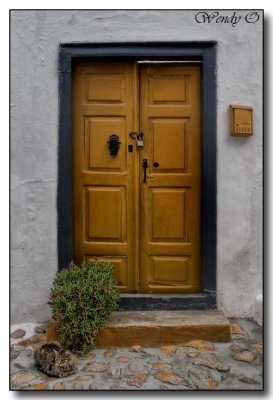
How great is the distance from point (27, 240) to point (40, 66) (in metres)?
1.50

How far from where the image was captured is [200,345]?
146 inches

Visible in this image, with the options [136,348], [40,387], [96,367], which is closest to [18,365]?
[40,387]

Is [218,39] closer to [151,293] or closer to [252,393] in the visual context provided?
[151,293]

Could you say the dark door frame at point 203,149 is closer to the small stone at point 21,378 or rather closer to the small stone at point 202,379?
the small stone at point 202,379

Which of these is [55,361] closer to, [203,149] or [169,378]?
[169,378]

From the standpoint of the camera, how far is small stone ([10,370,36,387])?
3367 millimetres

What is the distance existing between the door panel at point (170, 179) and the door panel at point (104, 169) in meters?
0.14

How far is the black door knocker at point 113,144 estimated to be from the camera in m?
4.11

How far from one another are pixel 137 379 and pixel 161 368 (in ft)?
0.69

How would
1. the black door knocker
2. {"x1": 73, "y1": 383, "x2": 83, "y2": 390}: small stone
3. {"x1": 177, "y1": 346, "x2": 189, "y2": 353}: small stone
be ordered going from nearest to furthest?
{"x1": 73, "y1": 383, "x2": 83, "y2": 390}: small stone < {"x1": 177, "y1": 346, "x2": 189, "y2": 353}: small stone < the black door knocker

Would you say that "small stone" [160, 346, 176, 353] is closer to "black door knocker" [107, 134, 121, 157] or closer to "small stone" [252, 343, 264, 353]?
"small stone" [252, 343, 264, 353]

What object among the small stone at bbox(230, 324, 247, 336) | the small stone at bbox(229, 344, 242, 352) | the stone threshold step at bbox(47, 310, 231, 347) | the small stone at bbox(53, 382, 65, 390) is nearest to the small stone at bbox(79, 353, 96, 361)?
the stone threshold step at bbox(47, 310, 231, 347)

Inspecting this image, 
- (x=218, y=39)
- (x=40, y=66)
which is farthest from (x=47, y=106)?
(x=218, y=39)

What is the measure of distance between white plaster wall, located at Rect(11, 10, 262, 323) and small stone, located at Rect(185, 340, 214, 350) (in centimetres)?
49
